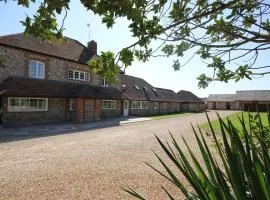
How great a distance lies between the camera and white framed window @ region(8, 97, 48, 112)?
20031 mm

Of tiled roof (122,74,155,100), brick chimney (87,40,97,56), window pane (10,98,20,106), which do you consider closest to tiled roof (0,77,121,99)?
window pane (10,98,20,106)

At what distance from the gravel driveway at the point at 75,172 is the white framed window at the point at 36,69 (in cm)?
1030

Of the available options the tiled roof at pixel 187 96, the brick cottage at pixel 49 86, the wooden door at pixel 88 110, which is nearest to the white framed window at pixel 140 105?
the brick cottage at pixel 49 86

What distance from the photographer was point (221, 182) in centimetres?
166

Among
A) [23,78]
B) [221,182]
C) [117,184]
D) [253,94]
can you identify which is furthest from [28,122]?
[253,94]

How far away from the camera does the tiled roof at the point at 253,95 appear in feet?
235

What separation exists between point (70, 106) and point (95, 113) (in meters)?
2.97

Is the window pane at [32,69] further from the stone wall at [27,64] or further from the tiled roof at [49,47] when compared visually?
the tiled roof at [49,47]

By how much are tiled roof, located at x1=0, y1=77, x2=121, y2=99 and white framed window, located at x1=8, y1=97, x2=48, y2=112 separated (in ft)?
2.96

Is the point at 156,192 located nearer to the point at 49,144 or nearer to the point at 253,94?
the point at 49,144

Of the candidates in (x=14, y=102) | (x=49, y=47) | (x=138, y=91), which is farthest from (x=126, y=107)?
(x=14, y=102)

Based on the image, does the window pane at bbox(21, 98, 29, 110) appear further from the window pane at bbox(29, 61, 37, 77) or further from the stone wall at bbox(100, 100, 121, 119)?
the stone wall at bbox(100, 100, 121, 119)

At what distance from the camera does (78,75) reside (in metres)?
27.5

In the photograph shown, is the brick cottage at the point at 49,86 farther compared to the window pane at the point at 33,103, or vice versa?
the window pane at the point at 33,103
